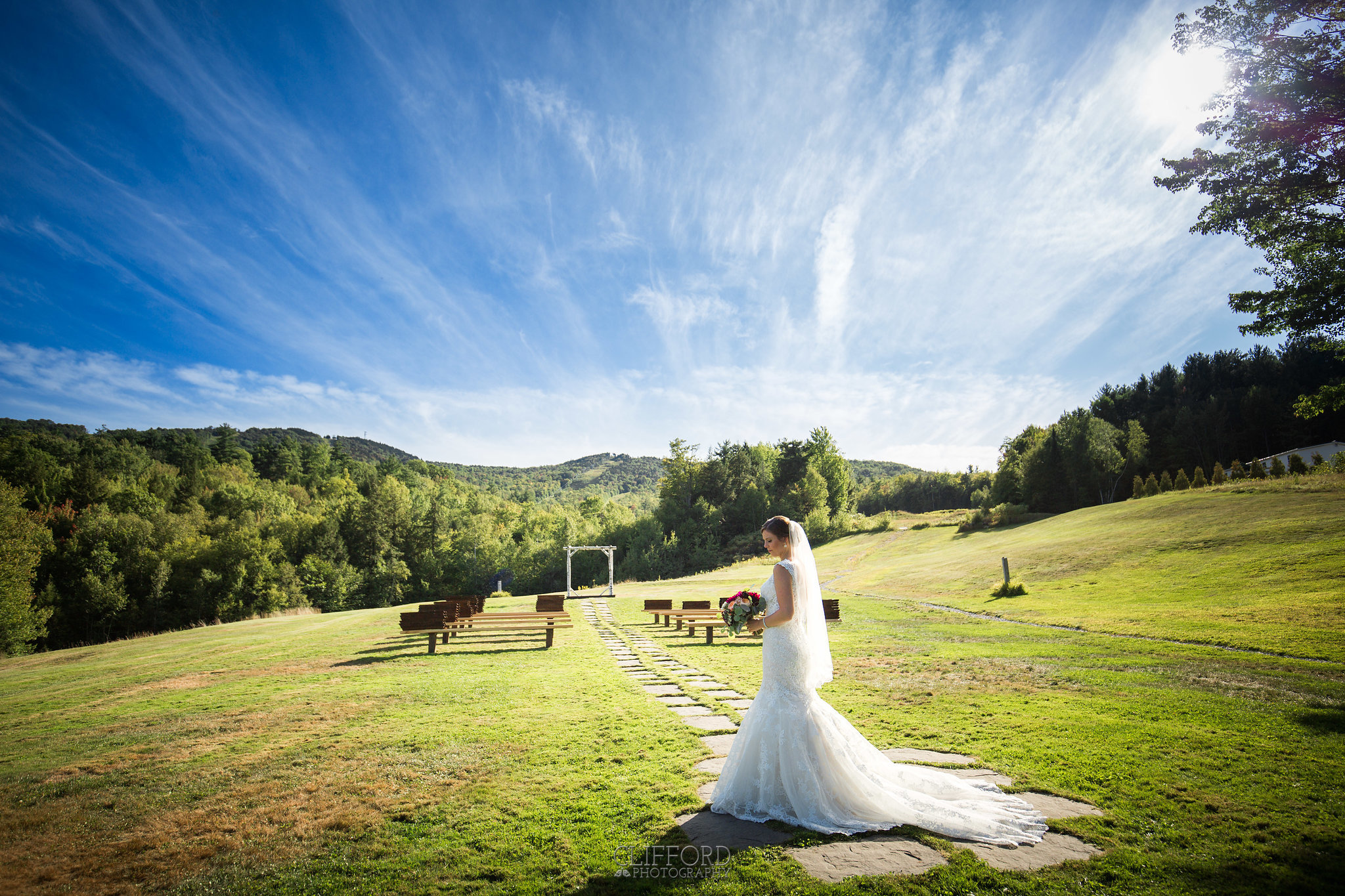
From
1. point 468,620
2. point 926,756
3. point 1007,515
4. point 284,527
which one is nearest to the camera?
point 926,756

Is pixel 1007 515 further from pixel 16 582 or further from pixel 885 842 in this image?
pixel 16 582

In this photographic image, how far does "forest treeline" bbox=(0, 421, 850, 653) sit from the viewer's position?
40.8 meters

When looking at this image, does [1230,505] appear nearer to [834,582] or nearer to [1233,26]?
[834,582]

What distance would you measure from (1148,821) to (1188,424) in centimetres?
8387

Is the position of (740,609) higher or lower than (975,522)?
higher

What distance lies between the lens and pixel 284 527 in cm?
5422

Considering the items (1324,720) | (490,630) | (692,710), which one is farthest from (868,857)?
(490,630)

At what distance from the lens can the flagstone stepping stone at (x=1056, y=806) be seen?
14.4 feet

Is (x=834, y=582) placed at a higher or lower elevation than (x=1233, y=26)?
lower

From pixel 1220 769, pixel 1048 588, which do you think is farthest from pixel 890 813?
pixel 1048 588

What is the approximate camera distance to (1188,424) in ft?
209

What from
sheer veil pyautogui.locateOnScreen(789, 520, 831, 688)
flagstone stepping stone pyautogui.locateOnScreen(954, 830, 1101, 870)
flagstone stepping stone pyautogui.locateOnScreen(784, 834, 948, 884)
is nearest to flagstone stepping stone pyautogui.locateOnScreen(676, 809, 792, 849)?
flagstone stepping stone pyautogui.locateOnScreen(784, 834, 948, 884)

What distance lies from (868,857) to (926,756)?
2625 millimetres

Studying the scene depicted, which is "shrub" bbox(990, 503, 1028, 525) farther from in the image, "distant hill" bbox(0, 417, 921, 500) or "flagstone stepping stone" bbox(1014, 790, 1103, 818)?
"flagstone stepping stone" bbox(1014, 790, 1103, 818)
